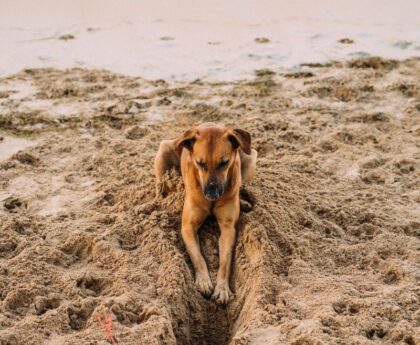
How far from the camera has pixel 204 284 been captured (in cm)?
447

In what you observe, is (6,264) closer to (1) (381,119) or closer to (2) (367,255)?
(2) (367,255)

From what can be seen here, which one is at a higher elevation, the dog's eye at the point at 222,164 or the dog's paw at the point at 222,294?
the dog's eye at the point at 222,164

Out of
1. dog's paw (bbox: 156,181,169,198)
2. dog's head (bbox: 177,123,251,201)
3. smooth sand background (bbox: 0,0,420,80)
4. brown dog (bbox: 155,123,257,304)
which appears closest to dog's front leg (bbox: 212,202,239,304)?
brown dog (bbox: 155,123,257,304)

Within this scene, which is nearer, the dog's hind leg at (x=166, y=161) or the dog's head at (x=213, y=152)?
the dog's head at (x=213, y=152)

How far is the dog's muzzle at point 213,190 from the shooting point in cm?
452

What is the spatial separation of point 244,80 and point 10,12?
265 inches

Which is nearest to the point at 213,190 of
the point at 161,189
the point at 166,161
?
the point at 161,189

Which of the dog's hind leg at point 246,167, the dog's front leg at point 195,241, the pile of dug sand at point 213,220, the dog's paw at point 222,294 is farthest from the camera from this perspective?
the dog's hind leg at point 246,167

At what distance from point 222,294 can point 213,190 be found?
0.81m

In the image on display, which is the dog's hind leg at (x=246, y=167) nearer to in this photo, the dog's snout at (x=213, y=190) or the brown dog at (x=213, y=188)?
the brown dog at (x=213, y=188)

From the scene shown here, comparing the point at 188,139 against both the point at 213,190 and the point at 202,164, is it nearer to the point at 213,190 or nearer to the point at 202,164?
the point at 202,164

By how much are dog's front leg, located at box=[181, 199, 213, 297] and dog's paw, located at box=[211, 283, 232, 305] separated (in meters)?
0.06

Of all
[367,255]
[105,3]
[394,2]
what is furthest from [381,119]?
[105,3]

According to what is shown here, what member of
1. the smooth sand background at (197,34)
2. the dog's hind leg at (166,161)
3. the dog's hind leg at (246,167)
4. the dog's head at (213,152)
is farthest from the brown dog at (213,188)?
the smooth sand background at (197,34)
